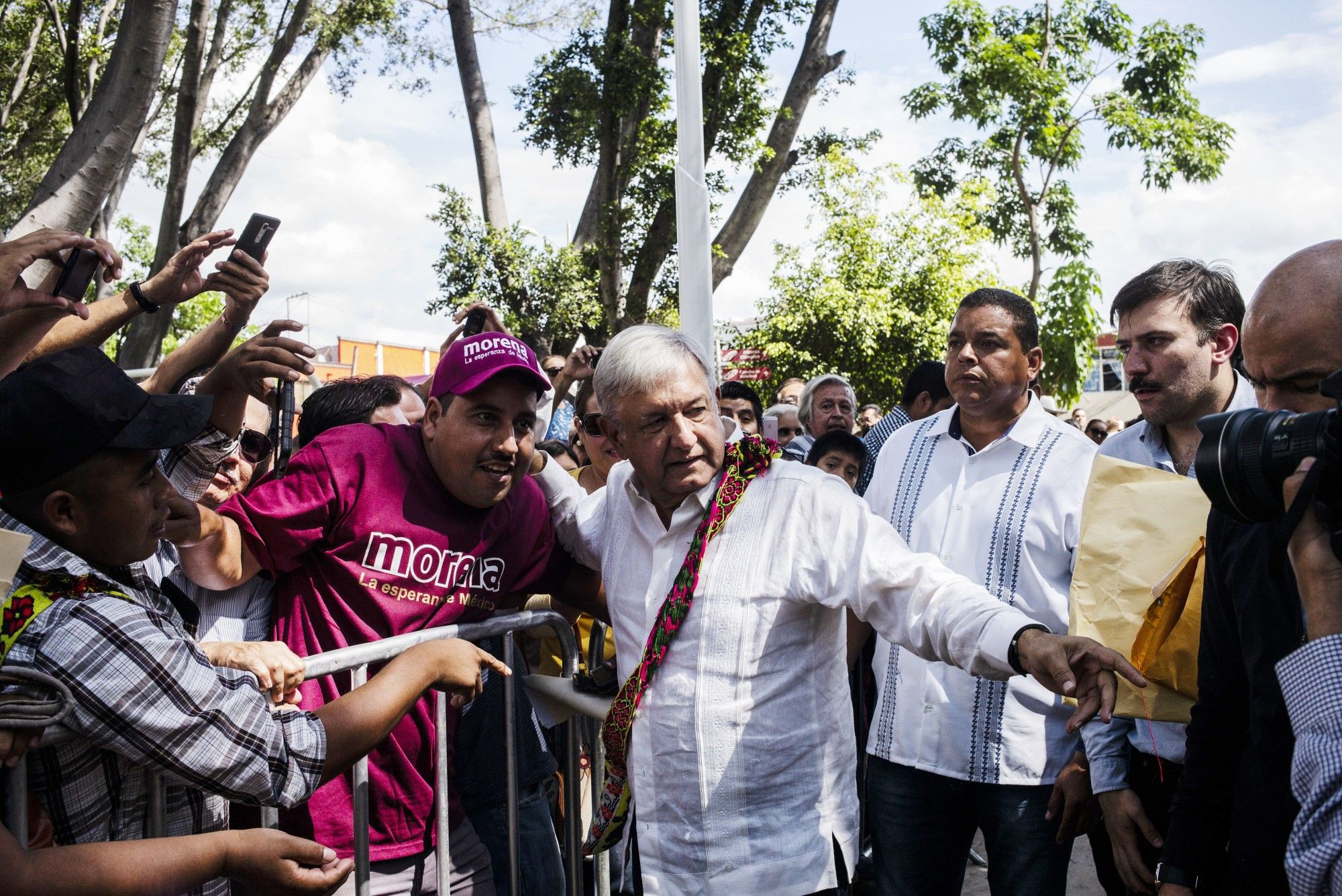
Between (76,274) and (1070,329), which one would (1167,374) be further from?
(1070,329)

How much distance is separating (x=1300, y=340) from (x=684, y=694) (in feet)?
4.68

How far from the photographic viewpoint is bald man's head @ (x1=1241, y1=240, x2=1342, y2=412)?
1.93 m

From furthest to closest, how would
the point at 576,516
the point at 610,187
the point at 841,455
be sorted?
the point at 610,187, the point at 841,455, the point at 576,516

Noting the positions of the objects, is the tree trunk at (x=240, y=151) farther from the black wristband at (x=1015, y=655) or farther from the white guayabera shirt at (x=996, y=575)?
the black wristband at (x=1015, y=655)

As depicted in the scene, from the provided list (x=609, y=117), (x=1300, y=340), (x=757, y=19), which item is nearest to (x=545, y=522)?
(x=1300, y=340)

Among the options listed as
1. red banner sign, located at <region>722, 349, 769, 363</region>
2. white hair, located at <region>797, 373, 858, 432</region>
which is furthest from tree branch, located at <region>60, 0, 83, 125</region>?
red banner sign, located at <region>722, 349, 769, 363</region>

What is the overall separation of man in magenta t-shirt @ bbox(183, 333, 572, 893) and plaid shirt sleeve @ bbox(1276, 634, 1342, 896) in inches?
68.4

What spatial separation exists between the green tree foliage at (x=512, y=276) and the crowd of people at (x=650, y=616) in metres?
7.91

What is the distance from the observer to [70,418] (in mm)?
1796

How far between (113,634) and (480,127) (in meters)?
10.8

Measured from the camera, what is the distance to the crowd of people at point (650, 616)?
1.78 metres

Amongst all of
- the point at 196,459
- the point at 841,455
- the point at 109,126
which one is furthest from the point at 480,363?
the point at 109,126

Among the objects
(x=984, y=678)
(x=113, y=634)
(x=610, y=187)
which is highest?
(x=610, y=187)

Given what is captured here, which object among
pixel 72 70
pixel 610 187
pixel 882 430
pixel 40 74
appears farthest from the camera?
pixel 40 74
